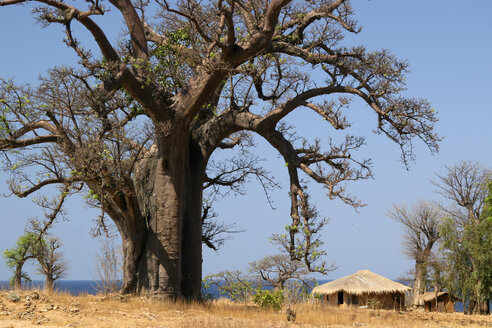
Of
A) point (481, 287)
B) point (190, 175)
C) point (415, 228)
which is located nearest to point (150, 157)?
point (190, 175)

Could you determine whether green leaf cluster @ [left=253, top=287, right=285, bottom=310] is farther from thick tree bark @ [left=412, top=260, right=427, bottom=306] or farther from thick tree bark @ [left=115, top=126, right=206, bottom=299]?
thick tree bark @ [left=412, top=260, right=427, bottom=306]

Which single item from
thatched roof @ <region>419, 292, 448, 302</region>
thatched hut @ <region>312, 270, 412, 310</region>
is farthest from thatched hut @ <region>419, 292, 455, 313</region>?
thatched hut @ <region>312, 270, 412, 310</region>

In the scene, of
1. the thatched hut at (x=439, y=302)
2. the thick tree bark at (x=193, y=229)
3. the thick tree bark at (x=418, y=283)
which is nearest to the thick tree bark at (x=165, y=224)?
the thick tree bark at (x=193, y=229)

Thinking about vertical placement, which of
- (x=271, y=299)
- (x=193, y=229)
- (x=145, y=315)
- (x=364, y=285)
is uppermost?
(x=193, y=229)

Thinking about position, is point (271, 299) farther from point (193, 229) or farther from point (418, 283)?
point (418, 283)

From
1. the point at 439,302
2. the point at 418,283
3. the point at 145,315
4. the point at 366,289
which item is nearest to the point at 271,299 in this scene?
the point at 145,315

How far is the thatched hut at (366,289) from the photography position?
23.8 metres

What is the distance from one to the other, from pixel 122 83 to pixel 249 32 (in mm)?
2601

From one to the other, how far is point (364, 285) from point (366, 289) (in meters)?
0.37

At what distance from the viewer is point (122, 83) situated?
969 centimetres

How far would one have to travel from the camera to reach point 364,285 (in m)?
24.1

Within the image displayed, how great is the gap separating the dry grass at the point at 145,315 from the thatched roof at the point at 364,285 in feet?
47.1

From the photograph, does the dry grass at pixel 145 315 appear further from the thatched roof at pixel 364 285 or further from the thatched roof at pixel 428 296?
the thatched roof at pixel 428 296

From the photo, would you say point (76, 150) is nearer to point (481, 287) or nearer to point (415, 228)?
point (481, 287)
